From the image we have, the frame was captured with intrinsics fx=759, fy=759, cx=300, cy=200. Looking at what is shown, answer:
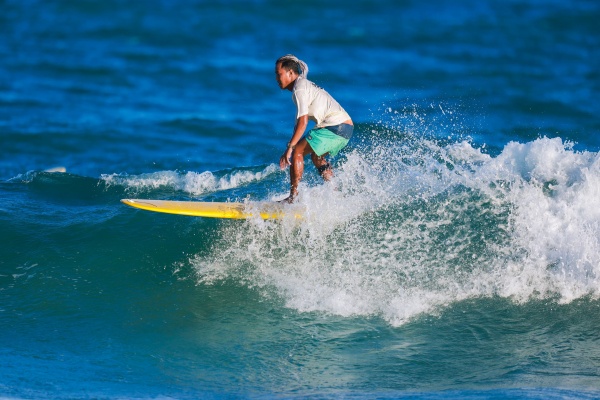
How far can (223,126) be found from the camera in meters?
14.5

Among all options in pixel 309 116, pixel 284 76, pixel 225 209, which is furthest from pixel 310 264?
pixel 284 76

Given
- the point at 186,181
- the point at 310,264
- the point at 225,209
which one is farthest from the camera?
the point at 186,181

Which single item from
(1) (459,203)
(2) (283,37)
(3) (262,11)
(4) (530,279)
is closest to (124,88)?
(2) (283,37)

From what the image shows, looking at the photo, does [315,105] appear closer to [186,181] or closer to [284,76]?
[284,76]

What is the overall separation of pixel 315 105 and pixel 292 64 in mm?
478

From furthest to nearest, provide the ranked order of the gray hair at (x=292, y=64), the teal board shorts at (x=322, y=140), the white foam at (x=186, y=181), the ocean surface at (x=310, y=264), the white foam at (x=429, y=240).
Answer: the white foam at (x=186, y=181) → the teal board shorts at (x=322, y=140) → the gray hair at (x=292, y=64) → the white foam at (x=429, y=240) → the ocean surface at (x=310, y=264)

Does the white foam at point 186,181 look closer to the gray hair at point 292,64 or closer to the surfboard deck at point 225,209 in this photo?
the surfboard deck at point 225,209

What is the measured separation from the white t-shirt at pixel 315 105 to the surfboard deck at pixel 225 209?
1.00 metres

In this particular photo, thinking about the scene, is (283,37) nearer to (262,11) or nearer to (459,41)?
(262,11)

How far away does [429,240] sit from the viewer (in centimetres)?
786

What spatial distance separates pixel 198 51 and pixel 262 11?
216 inches

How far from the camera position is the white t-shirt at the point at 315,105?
25.1 feet

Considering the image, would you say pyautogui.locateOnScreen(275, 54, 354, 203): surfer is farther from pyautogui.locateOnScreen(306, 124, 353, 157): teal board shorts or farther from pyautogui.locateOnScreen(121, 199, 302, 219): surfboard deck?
pyautogui.locateOnScreen(121, 199, 302, 219): surfboard deck

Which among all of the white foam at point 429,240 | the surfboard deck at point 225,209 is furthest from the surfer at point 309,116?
the white foam at point 429,240
